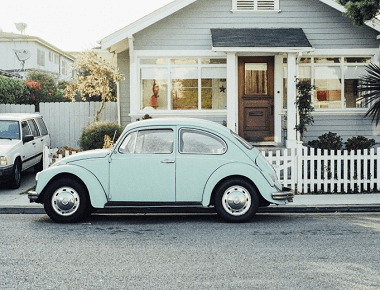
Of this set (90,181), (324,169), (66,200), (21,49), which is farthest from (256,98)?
(21,49)

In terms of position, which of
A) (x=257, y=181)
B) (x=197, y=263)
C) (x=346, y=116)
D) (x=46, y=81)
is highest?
(x=46, y=81)

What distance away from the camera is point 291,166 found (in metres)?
12.9

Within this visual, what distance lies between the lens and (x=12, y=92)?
21.2 metres

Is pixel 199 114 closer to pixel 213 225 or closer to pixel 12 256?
pixel 213 225

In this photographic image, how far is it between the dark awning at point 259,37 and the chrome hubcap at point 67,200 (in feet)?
25.9

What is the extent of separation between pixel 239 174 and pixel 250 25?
907 cm

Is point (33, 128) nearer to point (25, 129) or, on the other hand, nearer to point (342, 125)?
point (25, 129)

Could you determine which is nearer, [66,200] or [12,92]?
[66,200]

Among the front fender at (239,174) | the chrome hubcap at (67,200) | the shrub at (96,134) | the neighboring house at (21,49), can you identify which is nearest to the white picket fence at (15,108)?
the shrub at (96,134)

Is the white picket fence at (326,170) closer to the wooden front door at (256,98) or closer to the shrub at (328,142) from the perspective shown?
the shrub at (328,142)

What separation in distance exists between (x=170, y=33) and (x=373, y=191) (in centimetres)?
761

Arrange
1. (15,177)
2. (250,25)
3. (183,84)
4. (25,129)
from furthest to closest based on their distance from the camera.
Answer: (183,84), (250,25), (25,129), (15,177)

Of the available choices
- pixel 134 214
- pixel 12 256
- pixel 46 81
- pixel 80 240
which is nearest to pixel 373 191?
pixel 134 214

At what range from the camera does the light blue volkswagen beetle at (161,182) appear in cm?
935
